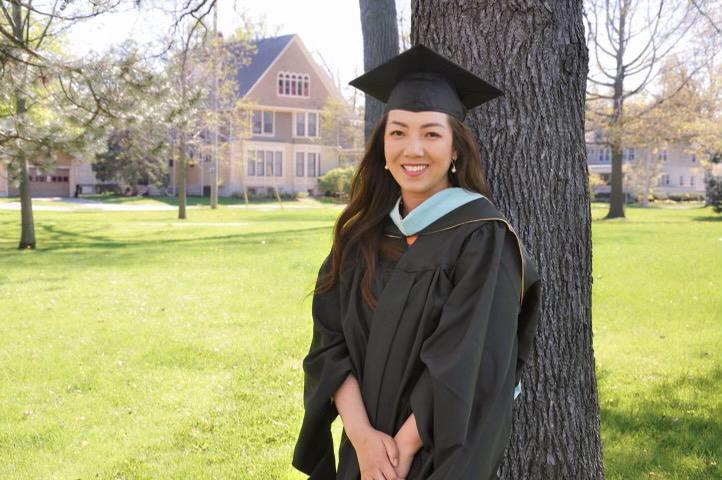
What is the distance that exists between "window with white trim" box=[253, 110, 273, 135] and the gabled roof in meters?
1.97

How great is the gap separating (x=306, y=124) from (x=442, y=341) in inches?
1861

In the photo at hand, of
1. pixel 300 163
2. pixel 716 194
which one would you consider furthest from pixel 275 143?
pixel 716 194

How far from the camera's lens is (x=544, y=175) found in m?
3.13

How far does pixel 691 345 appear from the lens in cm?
739

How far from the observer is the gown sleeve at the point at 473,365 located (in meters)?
2.17

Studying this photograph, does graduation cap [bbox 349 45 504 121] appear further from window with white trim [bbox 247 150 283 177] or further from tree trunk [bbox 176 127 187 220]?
window with white trim [bbox 247 150 283 177]

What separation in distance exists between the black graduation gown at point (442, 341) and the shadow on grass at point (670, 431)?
2438mm

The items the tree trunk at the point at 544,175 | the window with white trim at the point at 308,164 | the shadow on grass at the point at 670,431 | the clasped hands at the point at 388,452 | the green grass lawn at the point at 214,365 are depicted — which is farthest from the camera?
the window with white trim at the point at 308,164

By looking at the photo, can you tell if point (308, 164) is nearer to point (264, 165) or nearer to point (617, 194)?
point (264, 165)

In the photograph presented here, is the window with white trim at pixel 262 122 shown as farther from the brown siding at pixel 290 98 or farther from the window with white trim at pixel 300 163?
the window with white trim at pixel 300 163

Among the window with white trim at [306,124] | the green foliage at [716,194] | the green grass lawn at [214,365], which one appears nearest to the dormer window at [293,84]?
the window with white trim at [306,124]

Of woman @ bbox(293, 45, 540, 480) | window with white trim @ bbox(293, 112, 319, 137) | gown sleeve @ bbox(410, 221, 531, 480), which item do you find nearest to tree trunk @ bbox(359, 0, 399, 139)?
woman @ bbox(293, 45, 540, 480)

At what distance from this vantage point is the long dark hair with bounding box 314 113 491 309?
2521mm

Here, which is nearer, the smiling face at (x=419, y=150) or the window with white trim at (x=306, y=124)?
the smiling face at (x=419, y=150)
